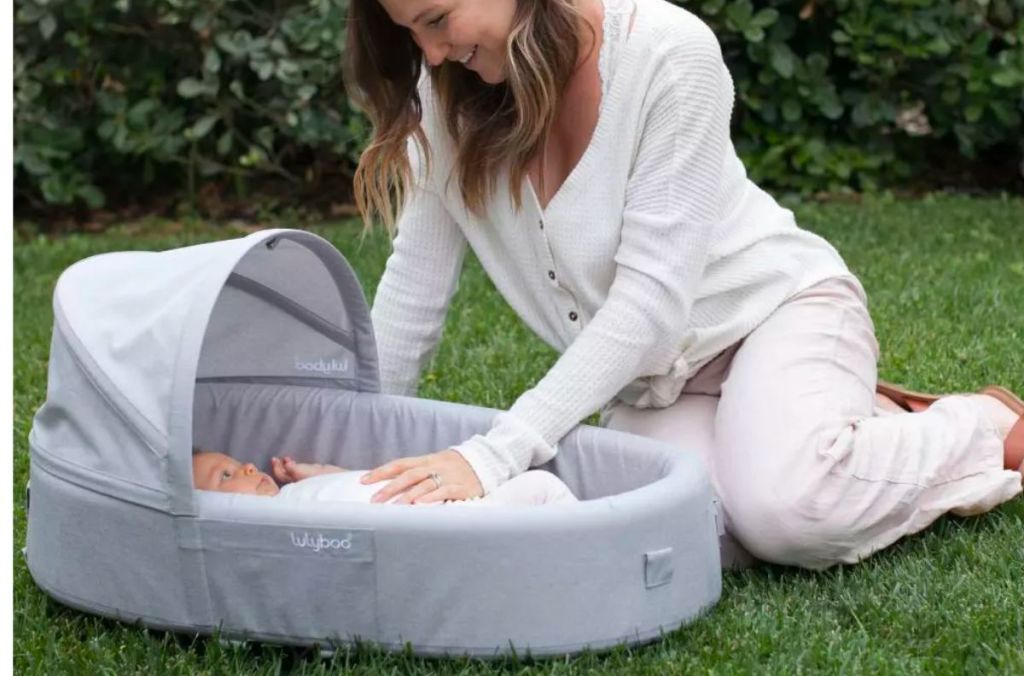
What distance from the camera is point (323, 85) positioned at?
19.2ft

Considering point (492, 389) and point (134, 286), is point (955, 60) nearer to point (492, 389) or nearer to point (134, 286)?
point (492, 389)

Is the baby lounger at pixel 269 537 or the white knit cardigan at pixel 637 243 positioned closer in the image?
the baby lounger at pixel 269 537

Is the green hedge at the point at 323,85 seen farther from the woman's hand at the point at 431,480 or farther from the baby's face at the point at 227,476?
the woman's hand at the point at 431,480

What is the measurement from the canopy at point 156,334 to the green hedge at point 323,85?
2890 mm

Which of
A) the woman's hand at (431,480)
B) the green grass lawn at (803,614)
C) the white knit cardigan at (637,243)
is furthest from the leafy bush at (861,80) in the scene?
the woman's hand at (431,480)

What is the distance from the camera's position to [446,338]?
13.2ft

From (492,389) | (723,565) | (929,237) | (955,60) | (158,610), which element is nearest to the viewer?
(158,610)

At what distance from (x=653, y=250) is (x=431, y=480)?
0.51 m

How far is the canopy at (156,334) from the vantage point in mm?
2199

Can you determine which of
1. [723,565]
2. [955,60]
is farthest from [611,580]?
[955,60]

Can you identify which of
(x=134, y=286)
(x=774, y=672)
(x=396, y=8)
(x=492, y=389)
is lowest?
(x=492, y=389)

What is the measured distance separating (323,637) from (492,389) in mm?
1409

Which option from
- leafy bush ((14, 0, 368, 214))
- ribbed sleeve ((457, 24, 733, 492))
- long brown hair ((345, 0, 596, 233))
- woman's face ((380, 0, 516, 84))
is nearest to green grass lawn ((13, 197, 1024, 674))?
ribbed sleeve ((457, 24, 733, 492))

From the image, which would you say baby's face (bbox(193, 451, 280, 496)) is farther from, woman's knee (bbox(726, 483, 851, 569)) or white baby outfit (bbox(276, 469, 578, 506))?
woman's knee (bbox(726, 483, 851, 569))
